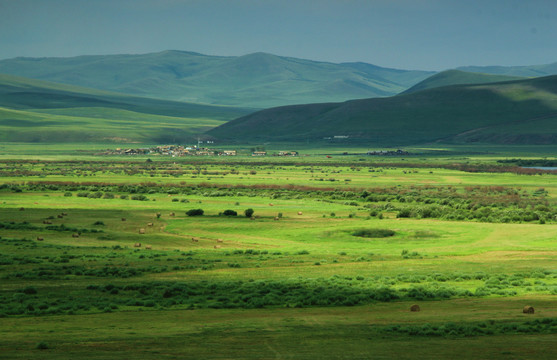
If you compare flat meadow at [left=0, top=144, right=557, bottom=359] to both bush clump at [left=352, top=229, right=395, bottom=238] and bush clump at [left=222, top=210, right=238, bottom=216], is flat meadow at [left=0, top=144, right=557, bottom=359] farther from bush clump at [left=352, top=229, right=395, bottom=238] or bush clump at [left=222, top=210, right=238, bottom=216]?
bush clump at [left=352, top=229, right=395, bottom=238]

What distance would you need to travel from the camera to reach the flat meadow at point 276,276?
81.6ft

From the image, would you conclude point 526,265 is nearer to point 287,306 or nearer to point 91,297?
point 287,306

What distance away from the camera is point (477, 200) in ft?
299

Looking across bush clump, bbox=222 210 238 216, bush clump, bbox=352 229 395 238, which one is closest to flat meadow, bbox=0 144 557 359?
bush clump, bbox=222 210 238 216

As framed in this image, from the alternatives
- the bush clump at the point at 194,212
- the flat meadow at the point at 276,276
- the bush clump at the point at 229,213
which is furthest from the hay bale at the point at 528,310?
the bush clump at the point at 194,212

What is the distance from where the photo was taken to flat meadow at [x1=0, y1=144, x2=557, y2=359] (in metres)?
24.9

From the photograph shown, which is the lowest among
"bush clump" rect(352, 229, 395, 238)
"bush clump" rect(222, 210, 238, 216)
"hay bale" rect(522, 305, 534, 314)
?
"bush clump" rect(352, 229, 395, 238)

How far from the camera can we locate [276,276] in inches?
1590

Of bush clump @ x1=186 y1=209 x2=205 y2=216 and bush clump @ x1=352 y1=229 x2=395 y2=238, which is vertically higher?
bush clump @ x1=186 y1=209 x2=205 y2=216

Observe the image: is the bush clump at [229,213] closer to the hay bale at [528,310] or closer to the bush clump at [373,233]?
the bush clump at [373,233]

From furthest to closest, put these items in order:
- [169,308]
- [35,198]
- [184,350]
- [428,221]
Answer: [35,198]
[428,221]
[169,308]
[184,350]

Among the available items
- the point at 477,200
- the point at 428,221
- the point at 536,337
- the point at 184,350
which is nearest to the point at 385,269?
the point at 536,337

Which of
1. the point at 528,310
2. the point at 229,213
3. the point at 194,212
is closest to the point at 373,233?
the point at 229,213

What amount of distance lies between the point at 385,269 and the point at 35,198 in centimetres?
5847
